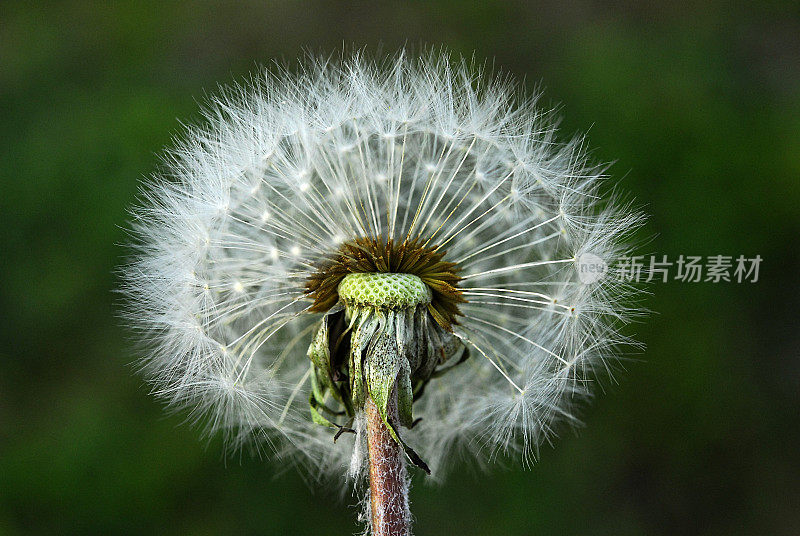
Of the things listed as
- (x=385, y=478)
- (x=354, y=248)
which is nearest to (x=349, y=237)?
(x=354, y=248)

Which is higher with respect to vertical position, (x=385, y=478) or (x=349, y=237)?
(x=349, y=237)

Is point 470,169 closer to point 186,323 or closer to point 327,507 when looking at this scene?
point 186,323

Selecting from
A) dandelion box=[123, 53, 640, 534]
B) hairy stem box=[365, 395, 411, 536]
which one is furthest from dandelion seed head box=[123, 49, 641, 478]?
hairy stem box=[365, 395, 411, 536]

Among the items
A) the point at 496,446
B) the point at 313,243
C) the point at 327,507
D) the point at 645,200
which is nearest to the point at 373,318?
the point at 313,243

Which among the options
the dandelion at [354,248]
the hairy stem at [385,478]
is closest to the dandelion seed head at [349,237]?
the dandelion at [354,248]

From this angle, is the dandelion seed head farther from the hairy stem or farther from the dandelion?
the hairy stem

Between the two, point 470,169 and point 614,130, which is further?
point 614,130

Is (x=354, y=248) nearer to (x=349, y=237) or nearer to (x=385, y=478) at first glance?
(x=349, y=237)

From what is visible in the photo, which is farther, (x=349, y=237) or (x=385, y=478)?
(x=349, y=237)
